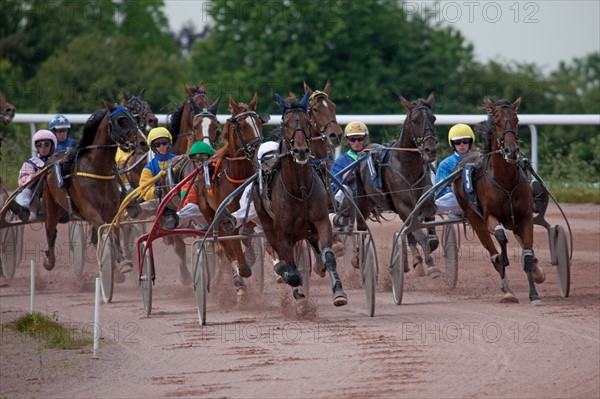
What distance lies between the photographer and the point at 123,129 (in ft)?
43.1

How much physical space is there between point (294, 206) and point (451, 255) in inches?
118

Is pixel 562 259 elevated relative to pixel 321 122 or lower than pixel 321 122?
lower

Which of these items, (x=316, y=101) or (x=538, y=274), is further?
(x=316, y=101)

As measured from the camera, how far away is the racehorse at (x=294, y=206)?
34.8 ft

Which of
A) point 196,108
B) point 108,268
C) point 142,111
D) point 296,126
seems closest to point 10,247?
point 142,111

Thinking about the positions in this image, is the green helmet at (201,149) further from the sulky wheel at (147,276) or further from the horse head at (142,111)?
the horse head at (142,111)

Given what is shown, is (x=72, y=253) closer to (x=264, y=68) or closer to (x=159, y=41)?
(x=264, y=68)

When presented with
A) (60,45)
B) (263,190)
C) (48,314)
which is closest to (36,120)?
(48,314)

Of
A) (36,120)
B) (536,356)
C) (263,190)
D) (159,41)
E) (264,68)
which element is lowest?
(536,356)

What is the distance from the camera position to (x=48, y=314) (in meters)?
12.1

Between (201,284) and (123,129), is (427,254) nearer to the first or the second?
(201,284)

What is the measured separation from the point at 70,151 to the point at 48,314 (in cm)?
229

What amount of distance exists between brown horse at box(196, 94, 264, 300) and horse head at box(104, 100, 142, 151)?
3.66 ft

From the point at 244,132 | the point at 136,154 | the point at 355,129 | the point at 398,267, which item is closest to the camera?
the point at 398,267
